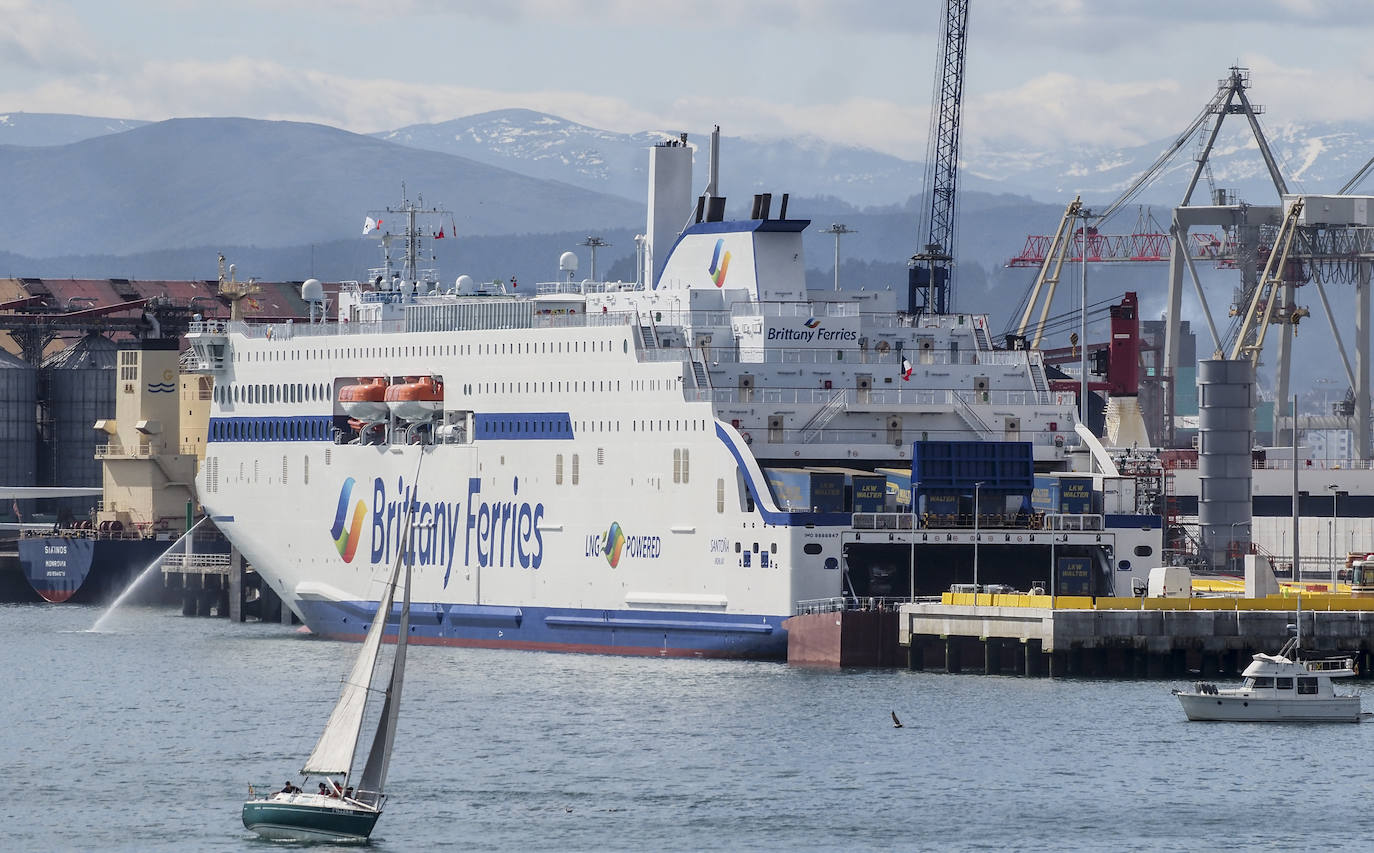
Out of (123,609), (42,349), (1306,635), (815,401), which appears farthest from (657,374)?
(42,349)

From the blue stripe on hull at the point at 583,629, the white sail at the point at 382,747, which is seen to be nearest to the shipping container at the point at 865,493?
the blue stripe on hull at the point at 583,629

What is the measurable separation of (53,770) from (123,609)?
1970 inches

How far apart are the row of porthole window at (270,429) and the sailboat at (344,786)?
31.4 m

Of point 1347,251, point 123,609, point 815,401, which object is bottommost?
point 123,609

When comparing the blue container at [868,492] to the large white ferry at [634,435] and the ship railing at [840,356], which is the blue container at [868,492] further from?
the ship railing at [840,356]

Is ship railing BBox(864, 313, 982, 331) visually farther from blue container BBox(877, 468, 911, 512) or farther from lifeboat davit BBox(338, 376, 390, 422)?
lifeboat davit BBox(338, 376, 390, 422)

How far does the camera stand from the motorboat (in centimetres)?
5309

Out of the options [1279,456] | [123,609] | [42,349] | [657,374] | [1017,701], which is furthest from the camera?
[42,349]

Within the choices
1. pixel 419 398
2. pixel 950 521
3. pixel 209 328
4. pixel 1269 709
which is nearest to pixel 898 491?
pixel 950 521

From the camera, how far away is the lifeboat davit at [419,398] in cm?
7075

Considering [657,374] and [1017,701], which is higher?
[657,374]

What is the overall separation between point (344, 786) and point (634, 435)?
2354 cm

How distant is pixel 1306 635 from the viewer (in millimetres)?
59000

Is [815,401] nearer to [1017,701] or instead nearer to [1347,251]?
[1017,701]
